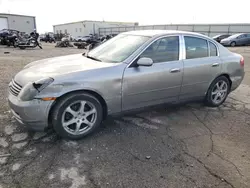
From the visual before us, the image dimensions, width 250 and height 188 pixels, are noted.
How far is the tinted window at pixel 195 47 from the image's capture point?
13.2ft

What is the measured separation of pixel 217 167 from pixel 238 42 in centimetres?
2508

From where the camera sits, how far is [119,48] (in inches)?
149

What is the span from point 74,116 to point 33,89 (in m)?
0.68

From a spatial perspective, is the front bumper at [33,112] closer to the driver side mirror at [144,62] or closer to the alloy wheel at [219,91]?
the driver side mirror at [144,62]

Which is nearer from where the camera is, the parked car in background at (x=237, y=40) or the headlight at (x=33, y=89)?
the headlight at (x=33, y=89)

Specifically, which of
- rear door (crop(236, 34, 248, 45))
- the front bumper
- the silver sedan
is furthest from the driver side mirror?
rear door (crop(236, 34, 248, 45))

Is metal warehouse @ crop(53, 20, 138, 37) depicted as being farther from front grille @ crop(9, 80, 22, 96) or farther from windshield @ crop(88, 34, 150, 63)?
front grille @ crop(9, 80, 22, 96)

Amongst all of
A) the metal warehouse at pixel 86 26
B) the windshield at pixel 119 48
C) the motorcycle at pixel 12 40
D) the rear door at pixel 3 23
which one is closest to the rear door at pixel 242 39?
A: the motorcycle at pixel 12 40

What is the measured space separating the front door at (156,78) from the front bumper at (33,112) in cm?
118

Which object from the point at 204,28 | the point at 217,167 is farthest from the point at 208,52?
the point at 204,28

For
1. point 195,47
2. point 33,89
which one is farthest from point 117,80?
point 195,47

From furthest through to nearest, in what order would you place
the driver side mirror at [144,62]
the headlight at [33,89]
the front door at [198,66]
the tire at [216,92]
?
the tire at [216,92]
the front door at [198,66]
the driver side mirror at [144,62]
the headlight at [33,89]

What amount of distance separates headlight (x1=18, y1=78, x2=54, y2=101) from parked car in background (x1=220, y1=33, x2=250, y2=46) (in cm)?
2480

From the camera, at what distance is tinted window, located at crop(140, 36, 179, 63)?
3.60 m
